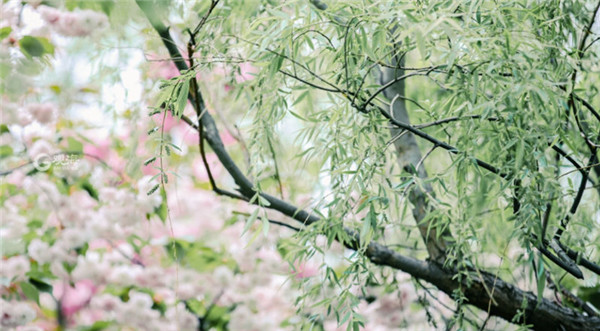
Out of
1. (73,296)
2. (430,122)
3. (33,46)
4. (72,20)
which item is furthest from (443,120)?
(73,296)

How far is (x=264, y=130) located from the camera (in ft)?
2.57

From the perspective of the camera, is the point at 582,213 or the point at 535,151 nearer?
the point at 535,151

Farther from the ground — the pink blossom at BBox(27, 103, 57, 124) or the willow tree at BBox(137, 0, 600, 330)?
the willow tree at BBox(137, 0, 600, 330)

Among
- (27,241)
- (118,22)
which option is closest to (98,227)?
(27,241)

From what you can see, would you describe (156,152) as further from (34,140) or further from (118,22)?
(34,140)

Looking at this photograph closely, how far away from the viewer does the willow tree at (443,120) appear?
566 mm

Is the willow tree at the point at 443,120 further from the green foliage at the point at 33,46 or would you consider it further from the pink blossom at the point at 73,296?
the pink blossom at the point at 73,296

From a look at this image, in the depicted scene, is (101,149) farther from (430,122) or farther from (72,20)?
(430,122)

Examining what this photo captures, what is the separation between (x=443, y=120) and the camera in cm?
65

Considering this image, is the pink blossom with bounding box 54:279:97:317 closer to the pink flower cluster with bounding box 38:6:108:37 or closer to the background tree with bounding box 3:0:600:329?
the pink flower cluster with bounding box 38:6:108:37

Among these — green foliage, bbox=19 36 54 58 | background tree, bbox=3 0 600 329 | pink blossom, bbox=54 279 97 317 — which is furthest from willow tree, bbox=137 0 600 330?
pink blossom, bbox=54 279 97 317

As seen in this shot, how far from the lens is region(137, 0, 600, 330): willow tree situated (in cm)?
57

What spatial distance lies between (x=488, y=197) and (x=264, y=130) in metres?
0.33

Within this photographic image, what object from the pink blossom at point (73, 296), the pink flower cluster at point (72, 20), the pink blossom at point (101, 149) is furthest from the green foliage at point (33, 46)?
the pink blossom at point (73, 296)
